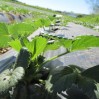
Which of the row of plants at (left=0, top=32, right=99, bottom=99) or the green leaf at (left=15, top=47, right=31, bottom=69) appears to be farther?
the green leaf at (left=15, top=47, right=31, bottom=69)

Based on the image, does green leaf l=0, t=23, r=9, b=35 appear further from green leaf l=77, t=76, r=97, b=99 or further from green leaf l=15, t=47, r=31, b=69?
green leaf l=77, t=76, r=97, b=99

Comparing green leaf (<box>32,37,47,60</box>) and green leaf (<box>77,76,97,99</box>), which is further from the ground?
green leaf (<box>32,37,47,60</box>)

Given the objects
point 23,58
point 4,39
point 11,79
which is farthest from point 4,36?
point 11,79

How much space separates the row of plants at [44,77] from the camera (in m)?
1.19

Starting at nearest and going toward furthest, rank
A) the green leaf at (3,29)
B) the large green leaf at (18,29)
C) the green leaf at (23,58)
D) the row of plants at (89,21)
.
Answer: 1. the green leaf at (23,58)
2. the green leaf at (3,29)
3. the large green leaf at (18,29)
4. the row of plants at (89,21)

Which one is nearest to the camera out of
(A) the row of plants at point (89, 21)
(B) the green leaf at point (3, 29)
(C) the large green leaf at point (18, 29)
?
(B) the green leaf at point (3, 29)

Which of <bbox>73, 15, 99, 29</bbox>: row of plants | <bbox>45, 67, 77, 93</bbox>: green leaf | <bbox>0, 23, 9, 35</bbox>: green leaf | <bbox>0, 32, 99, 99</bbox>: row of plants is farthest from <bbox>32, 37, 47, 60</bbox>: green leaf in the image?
<bbox>73, 15, 99, 29</bbox>: row of plants

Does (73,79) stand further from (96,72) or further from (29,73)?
(29,73)

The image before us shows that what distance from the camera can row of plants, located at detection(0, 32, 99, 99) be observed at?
1187 mm

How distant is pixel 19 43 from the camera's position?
4.57 ft

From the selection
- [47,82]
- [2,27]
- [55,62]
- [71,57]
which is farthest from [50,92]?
[71,57]

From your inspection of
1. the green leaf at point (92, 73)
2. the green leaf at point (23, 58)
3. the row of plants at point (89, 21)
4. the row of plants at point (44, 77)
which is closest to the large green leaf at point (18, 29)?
the row of plants at point (44, 77)

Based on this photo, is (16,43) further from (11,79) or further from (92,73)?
(92,73)

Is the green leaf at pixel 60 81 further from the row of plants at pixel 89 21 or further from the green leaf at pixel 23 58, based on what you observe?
the row of plants at pixel 89 21
